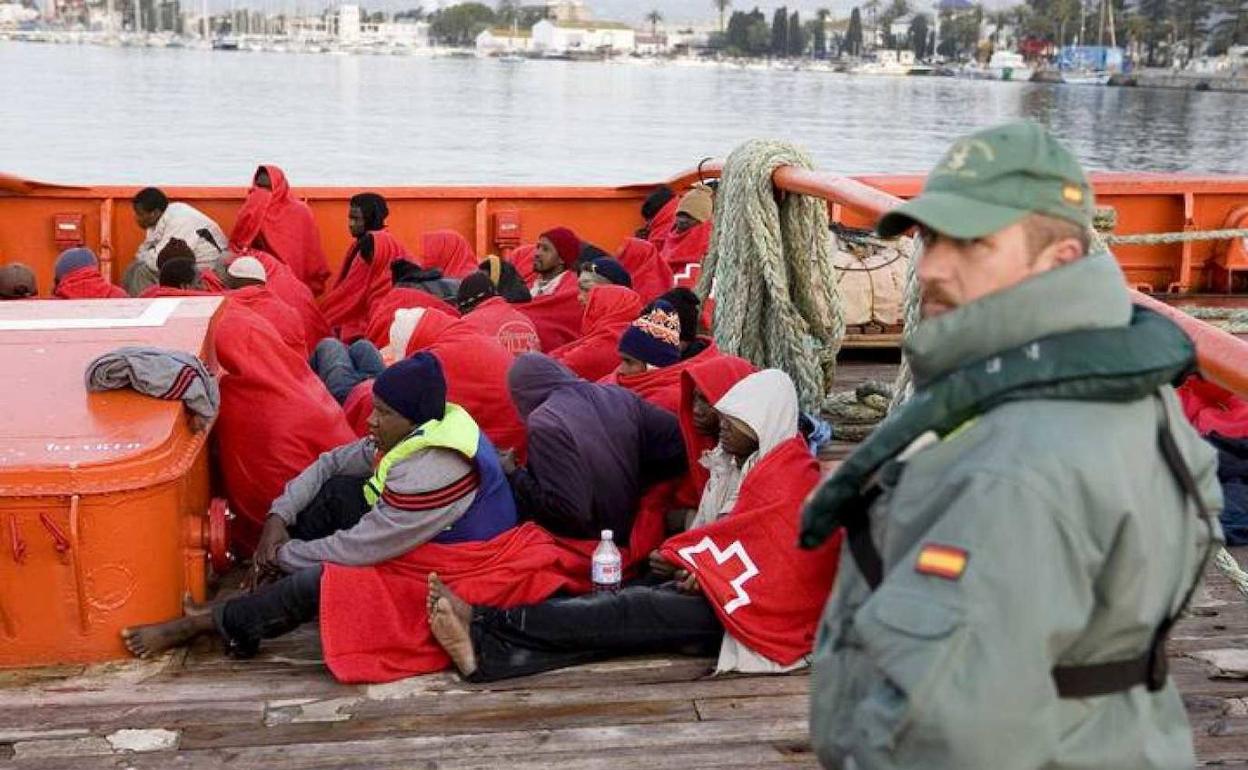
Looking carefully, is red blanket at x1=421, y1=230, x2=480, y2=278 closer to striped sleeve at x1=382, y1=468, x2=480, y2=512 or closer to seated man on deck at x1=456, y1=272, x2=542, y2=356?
seated man on deck at x1=456, y1=272, x2=542, y2=356

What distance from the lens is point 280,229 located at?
804cm

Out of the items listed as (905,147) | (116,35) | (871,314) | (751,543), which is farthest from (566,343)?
(116,35)

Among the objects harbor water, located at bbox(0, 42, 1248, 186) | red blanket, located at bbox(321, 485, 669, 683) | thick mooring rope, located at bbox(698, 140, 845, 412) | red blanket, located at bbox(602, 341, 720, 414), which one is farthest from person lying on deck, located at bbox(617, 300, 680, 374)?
harbor water, located at bbox(0, 42, 1248, 186)

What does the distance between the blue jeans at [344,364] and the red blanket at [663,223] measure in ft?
7.27

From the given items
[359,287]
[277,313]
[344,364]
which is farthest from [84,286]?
[359,287]

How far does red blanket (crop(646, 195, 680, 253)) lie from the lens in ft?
26.8

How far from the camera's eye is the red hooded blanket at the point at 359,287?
7.70 m

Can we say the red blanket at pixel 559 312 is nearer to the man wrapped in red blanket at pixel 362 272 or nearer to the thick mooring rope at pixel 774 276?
the man wrapped in red blanket at pixel 362 272

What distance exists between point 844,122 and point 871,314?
43957 millimetres

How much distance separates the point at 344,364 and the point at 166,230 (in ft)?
7.31

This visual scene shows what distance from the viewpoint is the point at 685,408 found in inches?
165

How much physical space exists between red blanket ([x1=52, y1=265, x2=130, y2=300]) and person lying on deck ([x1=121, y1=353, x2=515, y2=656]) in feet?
9.96

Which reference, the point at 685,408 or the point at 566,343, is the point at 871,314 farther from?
the point at 685,408

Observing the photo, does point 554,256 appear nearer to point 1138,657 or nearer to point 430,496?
point 430,496
